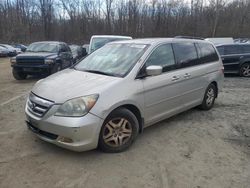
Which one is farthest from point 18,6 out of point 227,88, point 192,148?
point 192,148

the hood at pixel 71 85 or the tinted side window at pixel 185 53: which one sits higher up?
the tinted side window at pixel 185 53

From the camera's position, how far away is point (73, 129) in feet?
11.7

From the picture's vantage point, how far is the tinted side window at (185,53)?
5.23m

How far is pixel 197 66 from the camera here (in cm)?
574

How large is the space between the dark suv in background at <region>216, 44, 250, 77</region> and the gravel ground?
26.7ft

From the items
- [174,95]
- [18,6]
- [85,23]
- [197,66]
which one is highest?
[18,6]

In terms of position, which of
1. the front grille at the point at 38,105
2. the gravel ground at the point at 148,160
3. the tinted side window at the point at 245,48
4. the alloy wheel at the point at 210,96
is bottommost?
the gravel ground at the point at 148,160

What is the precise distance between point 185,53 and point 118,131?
2.39 m

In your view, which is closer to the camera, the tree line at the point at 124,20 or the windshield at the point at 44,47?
the windshield at the point at 44,47

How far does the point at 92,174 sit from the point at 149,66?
1.98 meters

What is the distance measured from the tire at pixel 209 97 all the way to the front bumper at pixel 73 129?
11.0 ft

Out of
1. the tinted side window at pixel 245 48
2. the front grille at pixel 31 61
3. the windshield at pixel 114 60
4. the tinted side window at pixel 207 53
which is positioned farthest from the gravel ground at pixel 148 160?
the tinted side window at pixel 245 48

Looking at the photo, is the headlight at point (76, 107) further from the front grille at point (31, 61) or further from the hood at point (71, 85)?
the front grille at point (31, 61)

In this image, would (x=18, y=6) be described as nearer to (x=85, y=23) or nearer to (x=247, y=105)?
(x=85, y=23)
